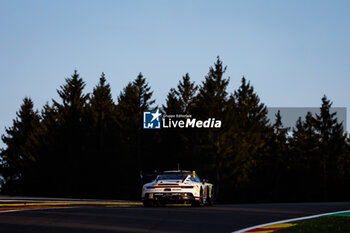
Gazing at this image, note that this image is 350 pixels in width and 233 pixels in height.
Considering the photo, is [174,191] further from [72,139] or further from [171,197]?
[72,139]

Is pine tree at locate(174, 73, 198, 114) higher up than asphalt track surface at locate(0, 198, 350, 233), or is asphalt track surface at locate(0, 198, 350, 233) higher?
pine tree at locate(174, 73, 198, 114)

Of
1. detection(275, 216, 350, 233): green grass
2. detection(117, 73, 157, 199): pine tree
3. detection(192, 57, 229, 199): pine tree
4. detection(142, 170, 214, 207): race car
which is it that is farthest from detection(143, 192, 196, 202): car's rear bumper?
detection(117, 73, 157, 199): pine tree

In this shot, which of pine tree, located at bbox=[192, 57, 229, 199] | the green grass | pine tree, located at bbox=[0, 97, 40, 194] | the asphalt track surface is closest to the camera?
the asphalt track surface

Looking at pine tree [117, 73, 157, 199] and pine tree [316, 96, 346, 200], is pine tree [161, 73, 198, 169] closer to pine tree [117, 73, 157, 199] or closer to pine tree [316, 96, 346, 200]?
pine tree [117, 73, 157, 199]

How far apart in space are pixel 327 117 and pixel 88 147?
3056cm

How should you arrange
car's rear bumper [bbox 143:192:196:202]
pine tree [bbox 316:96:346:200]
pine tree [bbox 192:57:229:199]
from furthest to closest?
pine tree [bbox 316:96:346:200]
pine tree [bbox 192:57:229:199]
car's rear bumper [bbox 143:192:196:202]

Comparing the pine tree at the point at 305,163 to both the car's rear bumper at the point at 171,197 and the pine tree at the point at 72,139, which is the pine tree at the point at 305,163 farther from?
the car's rear bumper at the point at 171,197

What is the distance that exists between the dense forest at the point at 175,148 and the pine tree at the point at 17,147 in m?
0.14

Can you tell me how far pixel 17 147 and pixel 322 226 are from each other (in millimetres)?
63678

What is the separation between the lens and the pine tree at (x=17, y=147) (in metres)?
67.9

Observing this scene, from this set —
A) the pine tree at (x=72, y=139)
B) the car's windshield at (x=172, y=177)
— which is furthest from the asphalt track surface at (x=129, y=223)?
the pine tree at (x=72, y=139)

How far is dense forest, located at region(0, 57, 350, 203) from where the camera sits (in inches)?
2147

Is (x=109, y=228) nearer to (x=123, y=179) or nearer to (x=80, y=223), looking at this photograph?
(x=80, y=223)

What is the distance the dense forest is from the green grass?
41628 mm
